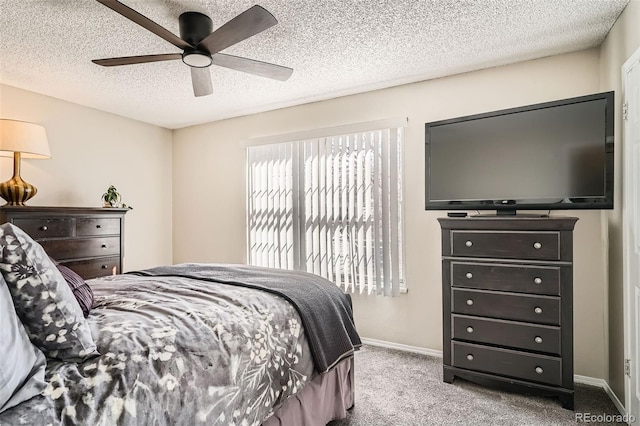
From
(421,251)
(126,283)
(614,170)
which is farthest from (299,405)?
(614,170)

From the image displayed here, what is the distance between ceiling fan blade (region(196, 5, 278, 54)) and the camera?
5.78ft

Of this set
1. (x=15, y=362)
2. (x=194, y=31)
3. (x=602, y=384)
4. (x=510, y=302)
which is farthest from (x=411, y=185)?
(x=15, y=362)

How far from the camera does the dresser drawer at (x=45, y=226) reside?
9.80 ft

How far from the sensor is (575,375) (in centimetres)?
270

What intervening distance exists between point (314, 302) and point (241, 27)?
1483mm

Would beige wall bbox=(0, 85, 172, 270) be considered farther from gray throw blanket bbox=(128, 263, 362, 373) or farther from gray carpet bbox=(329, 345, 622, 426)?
gray carpet bbox=(329, 345, 622, 426)

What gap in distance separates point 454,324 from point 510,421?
649 mm

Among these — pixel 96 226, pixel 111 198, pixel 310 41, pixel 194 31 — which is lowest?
pixel 96 226

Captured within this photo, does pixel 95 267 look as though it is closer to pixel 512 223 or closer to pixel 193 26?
pixel 193 26

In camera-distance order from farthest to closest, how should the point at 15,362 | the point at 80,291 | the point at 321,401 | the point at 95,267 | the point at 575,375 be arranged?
the point at 95,267 → the point at 575,375 → the point at 321,401 → the point at 80,291 → the point at 15,362

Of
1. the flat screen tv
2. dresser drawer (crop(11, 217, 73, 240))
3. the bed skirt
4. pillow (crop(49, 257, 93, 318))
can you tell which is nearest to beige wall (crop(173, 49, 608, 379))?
the flat screen tv

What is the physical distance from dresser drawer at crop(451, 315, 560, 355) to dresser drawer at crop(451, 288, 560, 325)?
4 centimetres

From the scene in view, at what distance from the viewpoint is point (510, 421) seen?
2.12 metres

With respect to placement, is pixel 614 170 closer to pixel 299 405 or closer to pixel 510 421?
pixel 510 421
